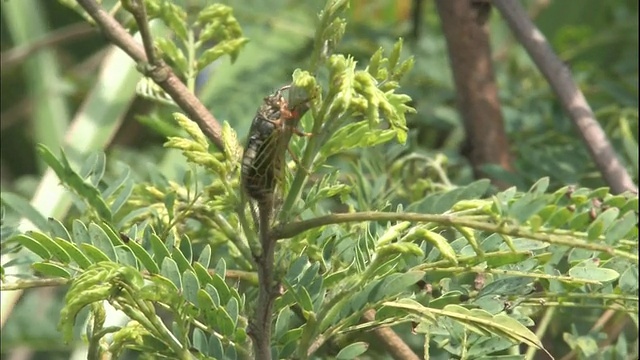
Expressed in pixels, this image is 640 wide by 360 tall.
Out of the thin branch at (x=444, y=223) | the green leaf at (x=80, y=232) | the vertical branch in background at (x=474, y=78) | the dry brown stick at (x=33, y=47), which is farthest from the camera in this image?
the dry brown stick at (x=33, y=47)

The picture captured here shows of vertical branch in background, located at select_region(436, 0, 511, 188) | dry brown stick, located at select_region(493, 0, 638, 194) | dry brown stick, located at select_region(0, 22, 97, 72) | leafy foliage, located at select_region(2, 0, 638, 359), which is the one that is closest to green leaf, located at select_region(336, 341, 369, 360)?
leafy foliage, located at select_region(2, 0, 638, 359)

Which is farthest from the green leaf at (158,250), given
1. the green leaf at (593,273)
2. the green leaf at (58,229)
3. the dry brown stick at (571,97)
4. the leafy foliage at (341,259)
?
the dry brown stick at (571,97)

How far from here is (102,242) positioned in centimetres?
52

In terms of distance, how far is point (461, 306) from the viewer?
49 cm

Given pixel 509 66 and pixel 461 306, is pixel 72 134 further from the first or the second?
pixel 461 306

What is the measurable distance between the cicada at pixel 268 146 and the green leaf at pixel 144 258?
79 mm

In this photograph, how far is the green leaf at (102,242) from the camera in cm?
52

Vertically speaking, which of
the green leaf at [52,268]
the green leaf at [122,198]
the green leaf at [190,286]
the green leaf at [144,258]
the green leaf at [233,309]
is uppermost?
the green leaf at [122,198]

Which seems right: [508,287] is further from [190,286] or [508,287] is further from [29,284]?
[29,284]

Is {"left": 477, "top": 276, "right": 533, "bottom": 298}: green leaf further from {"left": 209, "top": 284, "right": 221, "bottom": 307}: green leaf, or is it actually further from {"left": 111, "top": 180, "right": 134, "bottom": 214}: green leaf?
{"left": 111, "top": 180, "right": 134, "bottom": 214}: green leaf

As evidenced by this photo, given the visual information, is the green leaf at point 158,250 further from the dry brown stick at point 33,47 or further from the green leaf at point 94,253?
the dry brown stick at point 33,47

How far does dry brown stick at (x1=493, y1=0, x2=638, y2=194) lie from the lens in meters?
0.79

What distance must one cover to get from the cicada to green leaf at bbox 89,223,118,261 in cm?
10

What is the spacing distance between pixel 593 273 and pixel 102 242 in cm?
27
